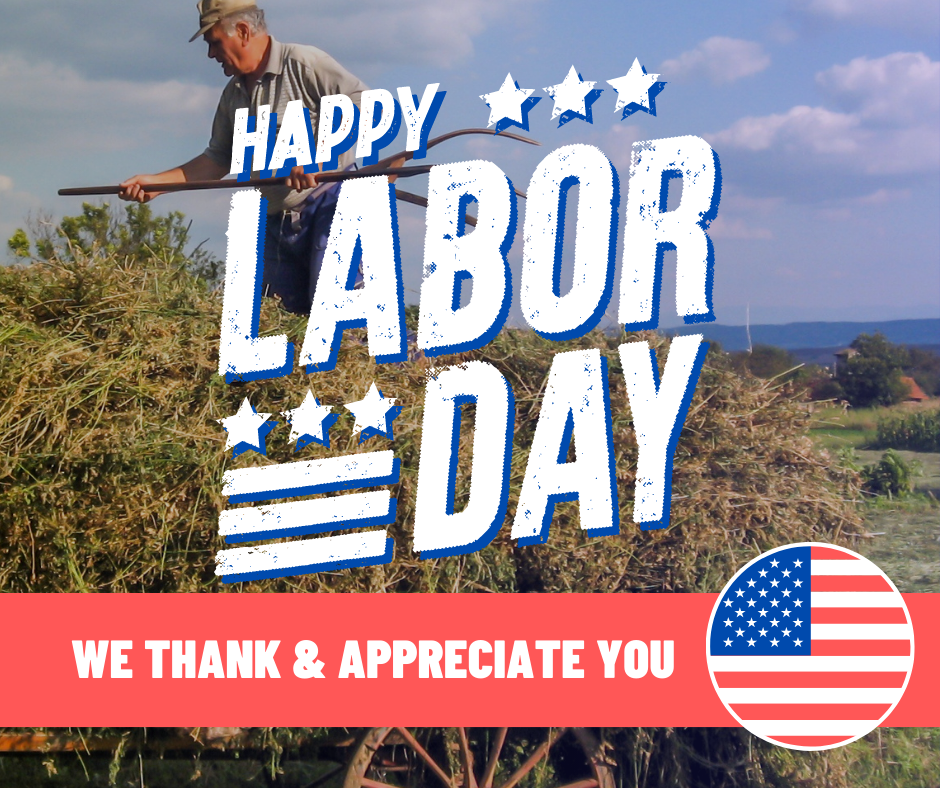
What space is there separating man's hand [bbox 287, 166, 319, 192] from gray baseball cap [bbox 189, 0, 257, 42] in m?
0.61

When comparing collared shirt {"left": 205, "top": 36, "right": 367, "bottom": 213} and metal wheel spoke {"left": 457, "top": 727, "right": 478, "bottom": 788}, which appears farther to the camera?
collared shirt {"left": 205, "top": 36, "right": 367, "bottom": 213}

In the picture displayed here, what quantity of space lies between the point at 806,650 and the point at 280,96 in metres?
2.50

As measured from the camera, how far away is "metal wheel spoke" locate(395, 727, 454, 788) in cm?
251

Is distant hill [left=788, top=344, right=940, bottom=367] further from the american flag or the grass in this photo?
the american flag

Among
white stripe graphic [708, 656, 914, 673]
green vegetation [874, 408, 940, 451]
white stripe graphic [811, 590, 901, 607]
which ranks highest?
green vegetation [874, 408, 940, 451]

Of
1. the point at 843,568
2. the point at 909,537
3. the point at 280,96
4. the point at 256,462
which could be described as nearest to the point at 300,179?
the point at 280,96

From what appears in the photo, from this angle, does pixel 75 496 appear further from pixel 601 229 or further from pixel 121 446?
pixel 601 229

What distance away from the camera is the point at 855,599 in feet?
8.92

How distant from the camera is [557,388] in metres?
2.73

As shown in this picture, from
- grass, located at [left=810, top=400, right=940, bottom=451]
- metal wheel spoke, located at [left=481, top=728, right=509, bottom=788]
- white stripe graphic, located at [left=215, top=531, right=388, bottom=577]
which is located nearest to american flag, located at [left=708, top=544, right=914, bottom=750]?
grass, located at [left=810, top=400, right=940, bottom=451]

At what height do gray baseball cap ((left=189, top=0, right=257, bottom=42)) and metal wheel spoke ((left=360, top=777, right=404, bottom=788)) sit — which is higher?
gray baseball cap ((left=189, top=0, right=257, bottom=42))

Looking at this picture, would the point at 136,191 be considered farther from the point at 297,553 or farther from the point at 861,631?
the point at 861,631

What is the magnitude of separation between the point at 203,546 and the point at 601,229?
4.82 ft

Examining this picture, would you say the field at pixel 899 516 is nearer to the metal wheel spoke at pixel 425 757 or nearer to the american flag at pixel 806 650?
the american flag at pixel 806 650
